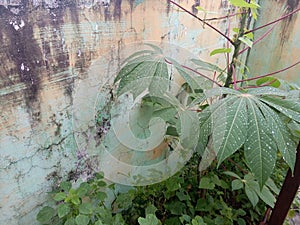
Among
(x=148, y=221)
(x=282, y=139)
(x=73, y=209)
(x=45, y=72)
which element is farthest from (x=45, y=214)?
(x=282, y=139)

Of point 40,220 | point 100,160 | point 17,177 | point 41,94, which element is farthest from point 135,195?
point 41,94

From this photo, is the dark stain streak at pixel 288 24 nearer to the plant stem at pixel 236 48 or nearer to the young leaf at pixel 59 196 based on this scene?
the plant stem at pixel 236 48

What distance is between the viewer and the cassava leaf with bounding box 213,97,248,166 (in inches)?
28.6

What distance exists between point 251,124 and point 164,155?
86 centimetres

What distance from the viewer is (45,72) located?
0.88m

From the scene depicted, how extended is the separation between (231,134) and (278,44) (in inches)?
65.0

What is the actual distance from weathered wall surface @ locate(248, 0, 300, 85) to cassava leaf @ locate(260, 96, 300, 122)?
140 centimetres

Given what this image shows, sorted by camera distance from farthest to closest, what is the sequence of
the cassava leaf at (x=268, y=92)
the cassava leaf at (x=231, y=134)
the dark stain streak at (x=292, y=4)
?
the dark stain streak at (x=292, y=4) < the cassava leaf at (x=268, y=92) < the cassava leaf at (x=231, y=134)

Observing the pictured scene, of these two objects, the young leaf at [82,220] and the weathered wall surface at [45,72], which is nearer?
the weathered wall surface at [45,72]

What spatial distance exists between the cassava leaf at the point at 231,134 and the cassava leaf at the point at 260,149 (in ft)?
0.09

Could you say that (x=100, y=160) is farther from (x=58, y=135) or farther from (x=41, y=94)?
(x=41, y=94)

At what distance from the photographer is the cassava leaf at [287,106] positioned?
768mm

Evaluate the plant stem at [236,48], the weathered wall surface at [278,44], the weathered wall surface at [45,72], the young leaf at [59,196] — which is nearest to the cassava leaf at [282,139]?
the plant stem at [236,48]

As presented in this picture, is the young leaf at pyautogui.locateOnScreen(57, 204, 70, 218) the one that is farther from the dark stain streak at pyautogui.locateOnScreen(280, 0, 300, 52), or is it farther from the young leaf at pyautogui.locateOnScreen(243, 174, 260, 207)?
the dark stain streak at pyautogui.locateOnScreen(280, 0, 300, 52)
